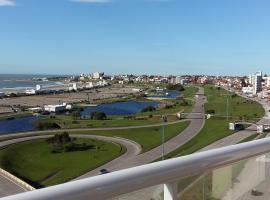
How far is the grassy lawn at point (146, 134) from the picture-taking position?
36.8 metres

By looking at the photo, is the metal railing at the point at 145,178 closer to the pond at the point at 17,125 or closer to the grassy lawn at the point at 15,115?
the pond at the point at 17,125

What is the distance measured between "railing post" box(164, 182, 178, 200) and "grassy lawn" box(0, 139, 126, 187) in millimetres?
21598

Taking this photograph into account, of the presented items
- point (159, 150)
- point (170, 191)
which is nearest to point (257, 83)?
point (159, 150)

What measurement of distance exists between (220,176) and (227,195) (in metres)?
0.10

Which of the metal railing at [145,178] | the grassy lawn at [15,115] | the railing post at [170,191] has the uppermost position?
the metal railing at [145,178]

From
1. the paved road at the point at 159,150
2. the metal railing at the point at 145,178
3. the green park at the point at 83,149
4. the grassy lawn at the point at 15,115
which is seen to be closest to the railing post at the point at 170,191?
the metal railing at the point at 145,178

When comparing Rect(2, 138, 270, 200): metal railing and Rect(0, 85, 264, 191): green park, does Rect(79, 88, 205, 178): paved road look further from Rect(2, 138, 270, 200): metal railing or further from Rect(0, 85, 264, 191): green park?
Rect(2, 138, 270, 200): metal railing

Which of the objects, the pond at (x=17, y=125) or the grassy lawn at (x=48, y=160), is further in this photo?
the pond at (x=17, y=125)

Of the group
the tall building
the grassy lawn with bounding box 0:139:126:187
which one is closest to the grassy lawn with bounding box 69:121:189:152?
the grassy lawn with bounding box 0:139:126:187

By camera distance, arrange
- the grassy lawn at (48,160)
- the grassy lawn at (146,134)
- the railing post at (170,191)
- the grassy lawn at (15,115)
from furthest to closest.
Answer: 1. the grassy lawn at (15,115)
2. the grassy lawn at (146,134)
3. the grassy lawn at (48,160)
4. the railing post at (170,191)

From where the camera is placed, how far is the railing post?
4.42 ft

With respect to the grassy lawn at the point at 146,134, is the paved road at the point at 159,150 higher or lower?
higher

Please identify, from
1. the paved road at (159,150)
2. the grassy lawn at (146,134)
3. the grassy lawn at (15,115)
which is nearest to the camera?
the paved road at (159,150)

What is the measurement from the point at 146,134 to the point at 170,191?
132 feet
